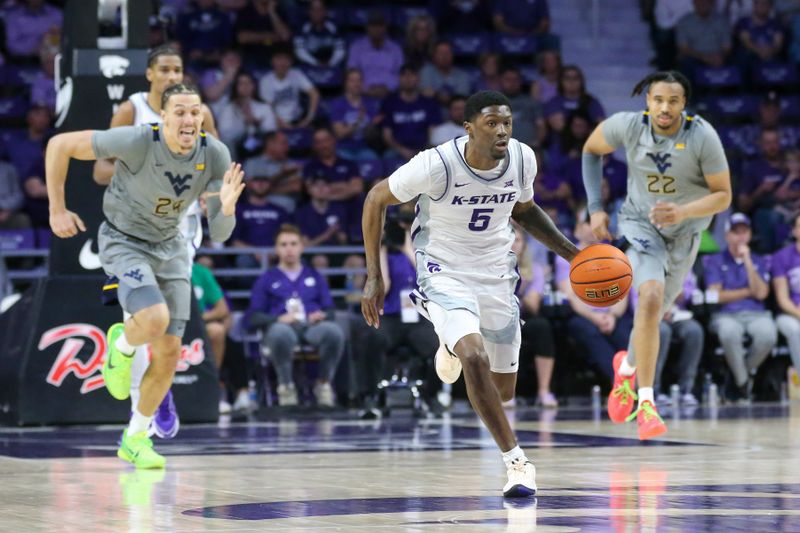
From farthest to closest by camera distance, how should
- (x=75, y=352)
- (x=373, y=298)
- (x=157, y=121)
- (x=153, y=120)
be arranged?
(x=75, y=352) < (x=153, y=120) < (x=157, y=121) < (x=373, y=298)

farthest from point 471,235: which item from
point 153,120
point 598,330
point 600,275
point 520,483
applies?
point 598,330

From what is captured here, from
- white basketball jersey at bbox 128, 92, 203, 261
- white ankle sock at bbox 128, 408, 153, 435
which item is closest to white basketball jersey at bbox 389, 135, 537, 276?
white ankle sock at bbox 128, 408, 153, 435

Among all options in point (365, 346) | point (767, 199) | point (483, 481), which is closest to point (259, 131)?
point (365, 346)

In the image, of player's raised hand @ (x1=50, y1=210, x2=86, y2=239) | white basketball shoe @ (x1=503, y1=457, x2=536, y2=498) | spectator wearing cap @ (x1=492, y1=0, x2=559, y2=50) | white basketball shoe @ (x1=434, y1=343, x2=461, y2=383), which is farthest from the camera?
spectator wearing cap @ (x1=492, y1=0, x2=559, y2=50)

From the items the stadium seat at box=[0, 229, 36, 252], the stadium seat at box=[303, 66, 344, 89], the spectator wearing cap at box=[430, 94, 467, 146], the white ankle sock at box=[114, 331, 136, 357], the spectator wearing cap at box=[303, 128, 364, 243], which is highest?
the stadium seat at box=[303, 66, 344, 89]

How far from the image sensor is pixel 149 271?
23.9 ft

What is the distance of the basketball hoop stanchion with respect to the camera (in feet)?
32.9

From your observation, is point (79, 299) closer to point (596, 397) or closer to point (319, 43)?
point (596, 397)

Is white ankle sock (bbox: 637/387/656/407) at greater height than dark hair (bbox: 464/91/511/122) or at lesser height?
lesser

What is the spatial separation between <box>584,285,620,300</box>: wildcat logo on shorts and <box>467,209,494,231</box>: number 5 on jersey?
68 cm

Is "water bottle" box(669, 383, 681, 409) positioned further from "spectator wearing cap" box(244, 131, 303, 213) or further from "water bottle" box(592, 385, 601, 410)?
"spectator wearing cap" box(244, 131, 303, 213)

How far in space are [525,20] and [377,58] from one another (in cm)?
214

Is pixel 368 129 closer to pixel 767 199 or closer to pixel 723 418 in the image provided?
pixel 767 199

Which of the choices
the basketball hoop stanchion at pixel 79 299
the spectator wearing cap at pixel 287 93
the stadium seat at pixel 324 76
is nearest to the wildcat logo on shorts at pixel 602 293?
the basketball hoop stanchion at pixel 79 299
